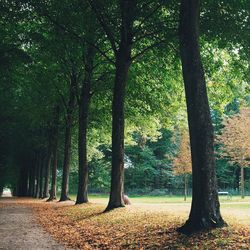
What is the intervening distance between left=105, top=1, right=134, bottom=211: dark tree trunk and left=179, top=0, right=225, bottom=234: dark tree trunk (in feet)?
23.3

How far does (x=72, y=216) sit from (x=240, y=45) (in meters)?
10.0

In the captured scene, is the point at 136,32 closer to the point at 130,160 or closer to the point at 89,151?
the point at 89,151

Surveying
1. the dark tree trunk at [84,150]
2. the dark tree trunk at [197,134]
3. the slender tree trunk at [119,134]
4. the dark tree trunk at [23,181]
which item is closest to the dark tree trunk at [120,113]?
the slender tree trunk at [119,134]

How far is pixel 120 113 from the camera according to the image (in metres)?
19.1

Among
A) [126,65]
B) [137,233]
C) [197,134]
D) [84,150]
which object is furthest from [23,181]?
[197,134]

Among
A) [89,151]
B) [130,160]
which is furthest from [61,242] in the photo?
[130,160]

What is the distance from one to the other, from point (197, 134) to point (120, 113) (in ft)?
26.8

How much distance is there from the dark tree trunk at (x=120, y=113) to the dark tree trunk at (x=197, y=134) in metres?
7.09

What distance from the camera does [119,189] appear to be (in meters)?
18.8

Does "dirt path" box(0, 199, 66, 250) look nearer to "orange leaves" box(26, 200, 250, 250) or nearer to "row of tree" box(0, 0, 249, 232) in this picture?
"orange leaves" box(26, 200, 250, 250)

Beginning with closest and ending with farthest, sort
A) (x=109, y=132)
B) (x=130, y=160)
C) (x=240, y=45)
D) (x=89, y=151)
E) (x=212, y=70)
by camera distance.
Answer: (x=240, y=45), (x=212, y=70), (x=109, y=132), (x=89, y=151), (x=130, y=160)

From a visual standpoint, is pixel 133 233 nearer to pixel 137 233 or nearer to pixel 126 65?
pixel 137 233

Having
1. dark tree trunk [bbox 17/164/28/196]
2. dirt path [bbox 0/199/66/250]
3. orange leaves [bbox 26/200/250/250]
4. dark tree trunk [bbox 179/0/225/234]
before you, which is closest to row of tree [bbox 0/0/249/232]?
dark tree trunk [bbox 179/0/225/234]

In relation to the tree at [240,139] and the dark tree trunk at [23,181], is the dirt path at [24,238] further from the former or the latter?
the dark tree trunk at [23,181]
